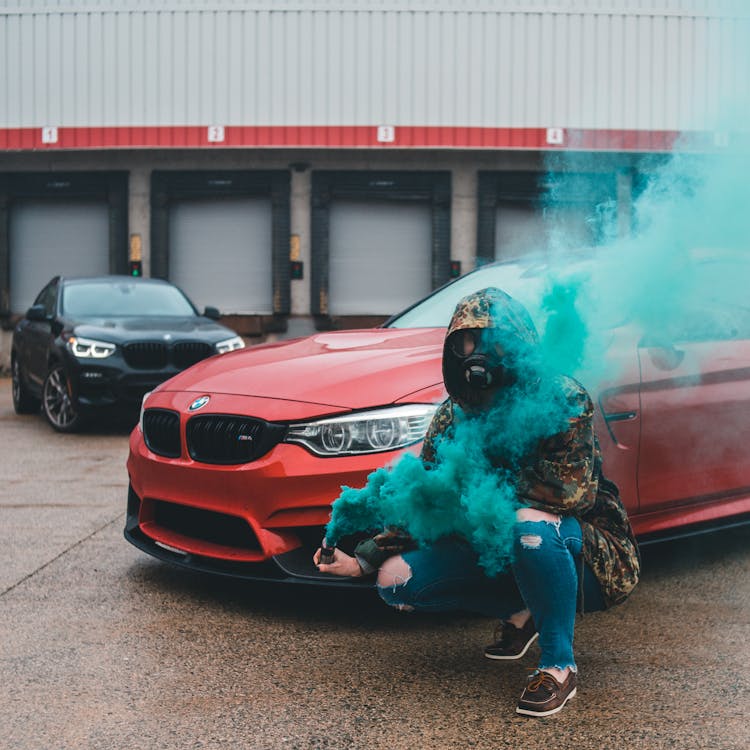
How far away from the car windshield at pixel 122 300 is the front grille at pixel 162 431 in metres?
6.32

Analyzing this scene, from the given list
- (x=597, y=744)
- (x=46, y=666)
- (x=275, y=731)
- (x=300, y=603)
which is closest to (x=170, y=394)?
(x=300, y=603)

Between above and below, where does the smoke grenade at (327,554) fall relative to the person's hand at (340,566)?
above

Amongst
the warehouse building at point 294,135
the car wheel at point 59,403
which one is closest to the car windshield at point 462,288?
the car wheel at point 59,403

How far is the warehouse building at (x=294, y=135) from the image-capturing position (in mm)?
16797

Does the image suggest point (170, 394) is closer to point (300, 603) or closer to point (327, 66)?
point (300, 603)

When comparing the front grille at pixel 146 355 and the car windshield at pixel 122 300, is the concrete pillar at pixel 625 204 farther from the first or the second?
the car windshield at pixel 122 300

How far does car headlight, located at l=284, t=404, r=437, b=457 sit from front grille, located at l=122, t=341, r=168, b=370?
6.21 m

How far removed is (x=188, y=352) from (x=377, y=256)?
8082 millimetres

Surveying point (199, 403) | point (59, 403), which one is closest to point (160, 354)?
point (59, 403)

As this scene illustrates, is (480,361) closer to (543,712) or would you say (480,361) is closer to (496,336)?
(496,336)

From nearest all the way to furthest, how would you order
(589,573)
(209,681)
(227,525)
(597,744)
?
(597,744) → (589,573) → (209,681) → (227,525)

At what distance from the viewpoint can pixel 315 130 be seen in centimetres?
1697

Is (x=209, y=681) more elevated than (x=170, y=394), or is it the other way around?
(x=170, y=394)

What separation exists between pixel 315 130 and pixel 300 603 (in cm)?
1335
